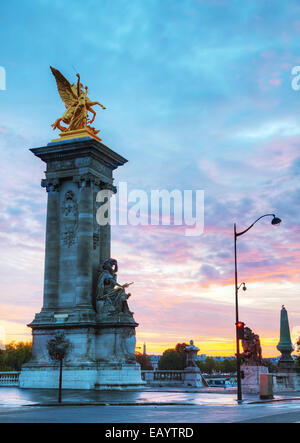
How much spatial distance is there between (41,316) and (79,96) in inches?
685

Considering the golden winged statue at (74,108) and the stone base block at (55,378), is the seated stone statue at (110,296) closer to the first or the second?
the stone base block at (55,378)

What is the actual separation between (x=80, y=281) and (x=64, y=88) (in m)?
16.2

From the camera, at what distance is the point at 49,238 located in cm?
4688

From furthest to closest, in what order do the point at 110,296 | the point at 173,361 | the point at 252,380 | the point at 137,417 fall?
the point at 173,361
the point at 110,296
the point at 252,380
the point at 137,417

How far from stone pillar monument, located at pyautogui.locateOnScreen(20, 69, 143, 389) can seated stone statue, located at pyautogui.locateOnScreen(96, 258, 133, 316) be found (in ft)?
0.23

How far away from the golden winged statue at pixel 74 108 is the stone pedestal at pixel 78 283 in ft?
7.36

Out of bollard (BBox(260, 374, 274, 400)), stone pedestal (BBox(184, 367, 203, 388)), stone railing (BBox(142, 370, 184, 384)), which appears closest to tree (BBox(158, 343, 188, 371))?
stone railing (BBox(142, 370, 184, 384))

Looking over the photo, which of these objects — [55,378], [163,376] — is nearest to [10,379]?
[55,378]

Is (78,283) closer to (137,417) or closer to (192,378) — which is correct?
(192,378)

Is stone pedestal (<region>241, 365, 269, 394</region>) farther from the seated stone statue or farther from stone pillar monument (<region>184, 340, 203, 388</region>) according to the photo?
the seated stone statue

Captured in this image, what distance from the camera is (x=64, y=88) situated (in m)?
50.7

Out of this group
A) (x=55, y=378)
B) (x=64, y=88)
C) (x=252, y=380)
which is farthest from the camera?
(x=64, y=88)
